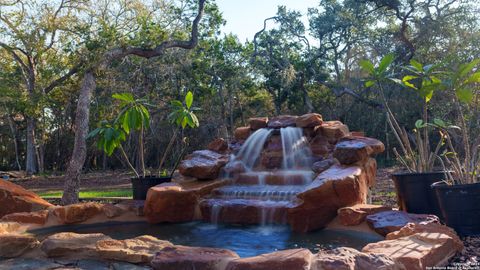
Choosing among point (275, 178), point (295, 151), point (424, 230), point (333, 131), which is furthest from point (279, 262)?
point (333, 131)

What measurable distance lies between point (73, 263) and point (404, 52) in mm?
13413

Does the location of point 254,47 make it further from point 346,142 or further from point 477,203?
point 477,203

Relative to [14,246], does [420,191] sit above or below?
above

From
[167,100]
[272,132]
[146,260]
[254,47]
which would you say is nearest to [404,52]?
[254,47]

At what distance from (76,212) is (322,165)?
3.25 m

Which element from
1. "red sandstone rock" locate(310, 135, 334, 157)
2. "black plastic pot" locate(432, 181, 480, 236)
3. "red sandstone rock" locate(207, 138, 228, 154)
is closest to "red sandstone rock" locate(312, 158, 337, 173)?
"red sandstone rock" locate(310, 135, 334, 157)

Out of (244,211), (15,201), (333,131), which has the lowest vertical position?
(244,211)

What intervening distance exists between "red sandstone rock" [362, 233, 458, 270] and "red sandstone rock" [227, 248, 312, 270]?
0.52 meters

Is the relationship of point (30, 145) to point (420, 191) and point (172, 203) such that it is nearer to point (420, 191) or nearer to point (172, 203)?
point (172, 203)

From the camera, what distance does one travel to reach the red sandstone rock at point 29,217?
15.8 ft

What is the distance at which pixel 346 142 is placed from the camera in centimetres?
562

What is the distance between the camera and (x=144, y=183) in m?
6.37

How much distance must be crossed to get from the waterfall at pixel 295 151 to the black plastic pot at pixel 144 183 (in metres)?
1.85

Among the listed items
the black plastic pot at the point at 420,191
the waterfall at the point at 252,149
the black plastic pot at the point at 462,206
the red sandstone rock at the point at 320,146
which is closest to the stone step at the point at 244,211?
the black plastic pot at the point at 420,191
